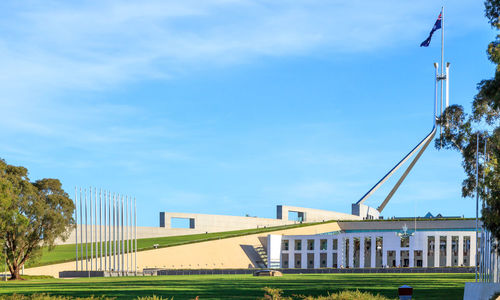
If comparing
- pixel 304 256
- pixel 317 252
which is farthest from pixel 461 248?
pixel 304 256

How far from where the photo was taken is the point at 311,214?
4304 inches

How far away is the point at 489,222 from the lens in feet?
79.8

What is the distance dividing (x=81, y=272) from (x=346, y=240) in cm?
3361

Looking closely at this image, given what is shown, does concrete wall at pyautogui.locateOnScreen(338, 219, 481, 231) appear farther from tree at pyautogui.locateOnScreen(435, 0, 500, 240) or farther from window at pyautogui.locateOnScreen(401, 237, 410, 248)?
tree at pyautogui.locateOnScreen(435, 0, 500, 240)

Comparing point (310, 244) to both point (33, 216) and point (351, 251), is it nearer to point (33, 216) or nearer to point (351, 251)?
point (351, 251)

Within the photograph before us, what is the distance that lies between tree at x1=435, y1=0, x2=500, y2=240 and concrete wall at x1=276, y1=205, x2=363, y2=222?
67184 millimetres

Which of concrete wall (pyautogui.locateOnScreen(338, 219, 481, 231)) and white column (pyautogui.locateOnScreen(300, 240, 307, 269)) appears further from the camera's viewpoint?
concrete wall (pyautogui.locateOnScreen(338, 219, 481, 231))

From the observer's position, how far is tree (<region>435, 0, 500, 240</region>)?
861 inches

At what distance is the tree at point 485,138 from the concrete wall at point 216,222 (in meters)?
61.7

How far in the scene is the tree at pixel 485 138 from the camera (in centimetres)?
2188

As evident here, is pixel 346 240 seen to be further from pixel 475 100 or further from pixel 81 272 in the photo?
pixel 475 100

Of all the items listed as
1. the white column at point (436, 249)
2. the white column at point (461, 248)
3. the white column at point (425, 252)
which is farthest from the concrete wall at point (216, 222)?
the white column at point (461, 248)

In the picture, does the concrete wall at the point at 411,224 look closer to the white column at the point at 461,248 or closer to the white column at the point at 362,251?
the white column at the point at 461,248

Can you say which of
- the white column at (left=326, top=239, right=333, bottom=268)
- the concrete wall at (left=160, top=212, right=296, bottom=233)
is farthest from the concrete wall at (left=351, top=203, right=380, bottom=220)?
the white column at (left=326, top=239, right=333, bottom=268)
